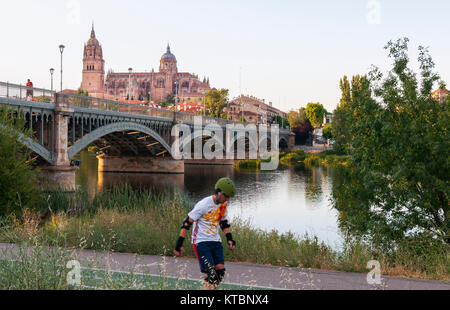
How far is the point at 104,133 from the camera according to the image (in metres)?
31.1

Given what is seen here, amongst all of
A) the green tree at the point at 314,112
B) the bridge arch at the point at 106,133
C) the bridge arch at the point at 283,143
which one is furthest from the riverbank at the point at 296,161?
the green tree at the point at 314,112

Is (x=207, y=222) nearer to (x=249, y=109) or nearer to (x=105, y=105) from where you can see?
(x=105, y=105)

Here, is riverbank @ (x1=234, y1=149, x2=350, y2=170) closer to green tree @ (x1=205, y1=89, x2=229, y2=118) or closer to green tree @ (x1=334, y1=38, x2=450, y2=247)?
green tree @ (x1=205, y1=89, x2=229, y2=118)

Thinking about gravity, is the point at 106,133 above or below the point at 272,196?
above

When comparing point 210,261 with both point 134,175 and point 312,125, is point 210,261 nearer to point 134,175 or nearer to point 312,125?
point 134,175

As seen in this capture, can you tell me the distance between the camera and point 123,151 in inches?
1870

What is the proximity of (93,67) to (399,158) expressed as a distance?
583 ft

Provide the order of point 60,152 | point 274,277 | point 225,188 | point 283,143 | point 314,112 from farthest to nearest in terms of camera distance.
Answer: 1. point 314,112
2. point 283,143
3. point 60,152
4. point 274,277
5. point 225,188

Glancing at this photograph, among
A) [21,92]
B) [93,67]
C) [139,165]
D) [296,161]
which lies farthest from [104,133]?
[93,67]

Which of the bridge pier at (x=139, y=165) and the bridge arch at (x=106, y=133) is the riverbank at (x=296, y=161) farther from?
the bridge arch at (x=106, y=133)

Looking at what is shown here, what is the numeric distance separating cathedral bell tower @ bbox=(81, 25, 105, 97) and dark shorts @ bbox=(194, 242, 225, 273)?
178 m

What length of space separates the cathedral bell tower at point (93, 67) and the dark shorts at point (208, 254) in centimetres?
17806
